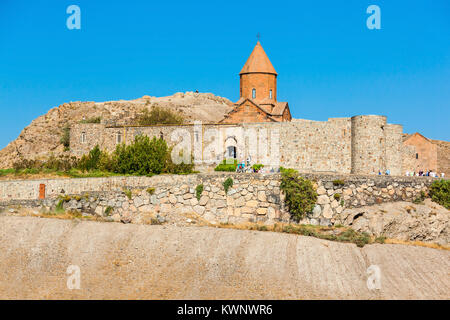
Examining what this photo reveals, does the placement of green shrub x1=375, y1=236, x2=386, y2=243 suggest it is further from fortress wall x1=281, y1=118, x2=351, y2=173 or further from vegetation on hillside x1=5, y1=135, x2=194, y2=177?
vegetation on hillside x1=5, y1=135, x2=194, y2=177

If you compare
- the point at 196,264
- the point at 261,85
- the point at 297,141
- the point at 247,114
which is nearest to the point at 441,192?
the point at 297,141

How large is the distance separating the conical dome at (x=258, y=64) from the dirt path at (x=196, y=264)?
22931 mm

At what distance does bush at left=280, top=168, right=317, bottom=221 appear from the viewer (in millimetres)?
25781

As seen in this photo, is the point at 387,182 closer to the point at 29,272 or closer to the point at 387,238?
the point at 387,238

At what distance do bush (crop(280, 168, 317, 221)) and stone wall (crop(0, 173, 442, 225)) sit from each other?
0.34 m

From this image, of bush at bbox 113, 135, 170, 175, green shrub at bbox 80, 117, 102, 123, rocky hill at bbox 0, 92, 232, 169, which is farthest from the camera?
green shrub at bbox 80, 117, 102, 123

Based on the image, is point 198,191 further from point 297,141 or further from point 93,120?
point 93,120

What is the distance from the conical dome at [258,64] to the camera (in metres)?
41.7

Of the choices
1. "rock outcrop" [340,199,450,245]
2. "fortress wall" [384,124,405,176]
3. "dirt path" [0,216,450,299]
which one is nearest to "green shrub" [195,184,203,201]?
"dirt path" [0,216,450,299]

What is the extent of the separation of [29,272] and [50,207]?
254 inches

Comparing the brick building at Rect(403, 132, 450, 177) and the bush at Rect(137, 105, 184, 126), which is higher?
the bush at Rect(137, 105, 184, 126)

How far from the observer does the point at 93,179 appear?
2522 centimetres

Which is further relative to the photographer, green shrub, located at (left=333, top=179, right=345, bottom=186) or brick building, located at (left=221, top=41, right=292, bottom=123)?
brick building, located at (left=221, top=41, right=292, bottom=123)
